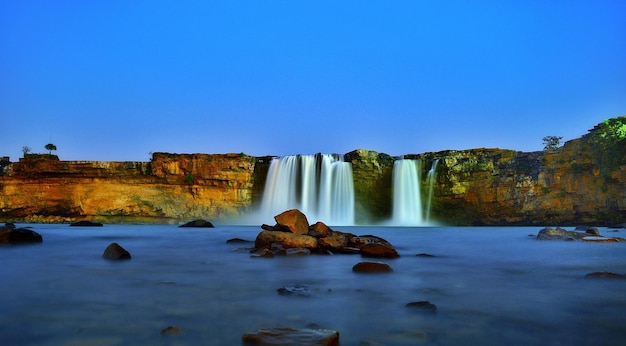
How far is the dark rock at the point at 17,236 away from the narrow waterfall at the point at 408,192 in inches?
1220

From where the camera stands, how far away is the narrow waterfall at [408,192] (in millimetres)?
37688

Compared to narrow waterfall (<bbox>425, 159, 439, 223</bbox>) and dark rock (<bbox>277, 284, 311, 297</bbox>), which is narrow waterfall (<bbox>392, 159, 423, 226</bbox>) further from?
dark rock (<bbox>277, 284, 311, 297</bbox>)

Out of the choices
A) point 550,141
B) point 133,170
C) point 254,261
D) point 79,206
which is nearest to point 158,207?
point 133,170

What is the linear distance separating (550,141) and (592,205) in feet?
56.6

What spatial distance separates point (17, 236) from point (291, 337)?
10.8 metres

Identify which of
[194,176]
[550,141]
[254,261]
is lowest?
[254,261]

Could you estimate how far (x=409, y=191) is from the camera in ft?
124

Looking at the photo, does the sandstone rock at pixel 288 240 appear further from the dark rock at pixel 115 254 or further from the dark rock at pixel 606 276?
the dark rock at pixel 606 276

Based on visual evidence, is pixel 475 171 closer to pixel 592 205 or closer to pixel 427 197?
pixel 427 197

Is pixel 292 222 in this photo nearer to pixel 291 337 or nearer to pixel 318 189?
pixel 291 337

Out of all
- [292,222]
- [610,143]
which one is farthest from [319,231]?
[610,143]

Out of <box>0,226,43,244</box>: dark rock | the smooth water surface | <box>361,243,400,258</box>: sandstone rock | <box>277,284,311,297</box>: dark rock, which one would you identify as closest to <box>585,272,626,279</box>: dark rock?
the smooth water surface

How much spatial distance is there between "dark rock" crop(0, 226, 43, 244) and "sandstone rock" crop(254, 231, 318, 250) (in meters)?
6.28

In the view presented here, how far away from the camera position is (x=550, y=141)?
50.2m
